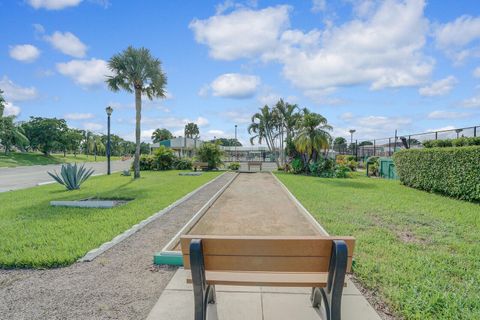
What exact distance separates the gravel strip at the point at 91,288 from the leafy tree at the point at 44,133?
59543mm

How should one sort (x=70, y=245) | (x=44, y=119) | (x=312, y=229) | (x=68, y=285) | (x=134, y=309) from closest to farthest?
(x=134, y=309) < (x=68, y=285) < (x=70, y=245) < (x=312, y=229) < (x=44, y=119)

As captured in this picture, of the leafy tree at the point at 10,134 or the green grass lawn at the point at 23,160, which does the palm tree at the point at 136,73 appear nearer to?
the green grass lawn at the point at 23,160

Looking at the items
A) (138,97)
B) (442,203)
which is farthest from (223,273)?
(138,97)

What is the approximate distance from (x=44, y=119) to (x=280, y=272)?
66.4 m

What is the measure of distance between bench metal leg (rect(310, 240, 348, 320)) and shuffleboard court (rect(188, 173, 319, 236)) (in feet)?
10.7

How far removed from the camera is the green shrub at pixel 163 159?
87.4ft

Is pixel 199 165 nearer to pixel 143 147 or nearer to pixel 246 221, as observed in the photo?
pixel 246 221

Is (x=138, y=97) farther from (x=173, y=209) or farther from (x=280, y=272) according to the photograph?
(x=280, y=272)

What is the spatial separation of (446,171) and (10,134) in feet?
190

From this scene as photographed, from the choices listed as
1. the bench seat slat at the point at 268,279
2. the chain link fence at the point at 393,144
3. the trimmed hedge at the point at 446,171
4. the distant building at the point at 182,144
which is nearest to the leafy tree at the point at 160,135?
the distant building at the point at 182,144

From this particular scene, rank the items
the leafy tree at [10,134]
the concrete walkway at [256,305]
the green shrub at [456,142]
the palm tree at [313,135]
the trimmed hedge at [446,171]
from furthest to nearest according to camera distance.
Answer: the leafy tree at [10,134] → the palm tree at [313,135] → the green shrub at [456,142] → the trimmed hedge at [446,171] → the concrete walkway at [256,305]

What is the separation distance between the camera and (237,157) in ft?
186

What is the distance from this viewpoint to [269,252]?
235cm

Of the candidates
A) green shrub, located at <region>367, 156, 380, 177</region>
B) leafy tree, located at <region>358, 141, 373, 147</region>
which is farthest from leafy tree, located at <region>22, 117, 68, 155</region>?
green shrub, located at <region>367, 156, 380, 177</region>
